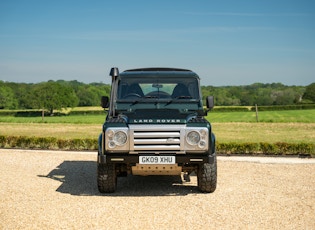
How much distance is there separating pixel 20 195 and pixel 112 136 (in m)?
2.40

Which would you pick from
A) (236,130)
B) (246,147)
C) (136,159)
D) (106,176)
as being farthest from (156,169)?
(236,130)

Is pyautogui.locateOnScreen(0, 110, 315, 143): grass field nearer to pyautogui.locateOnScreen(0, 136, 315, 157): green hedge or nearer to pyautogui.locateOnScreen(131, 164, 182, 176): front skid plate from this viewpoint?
pyautogui.locateOnScreen(0, 136, 315, 157): green hedge

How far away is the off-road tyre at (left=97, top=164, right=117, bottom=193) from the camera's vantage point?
862cm

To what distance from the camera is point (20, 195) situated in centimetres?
896

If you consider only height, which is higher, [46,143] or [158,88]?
[158,88]

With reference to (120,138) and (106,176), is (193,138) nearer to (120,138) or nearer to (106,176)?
(120,138)

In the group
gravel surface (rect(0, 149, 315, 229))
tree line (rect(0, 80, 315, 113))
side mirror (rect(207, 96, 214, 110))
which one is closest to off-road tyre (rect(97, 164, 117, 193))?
gravel surface (rect(0, 149, 315, 229))

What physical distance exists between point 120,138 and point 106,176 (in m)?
0.94

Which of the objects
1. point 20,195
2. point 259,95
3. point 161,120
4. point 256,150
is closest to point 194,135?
point 161,120

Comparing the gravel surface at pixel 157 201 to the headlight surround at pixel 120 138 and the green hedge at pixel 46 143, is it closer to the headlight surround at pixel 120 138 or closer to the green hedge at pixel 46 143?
the headlight surround at pixel 120 138

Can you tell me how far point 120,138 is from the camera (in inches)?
322

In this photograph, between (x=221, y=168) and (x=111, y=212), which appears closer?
(x=111, y=212)

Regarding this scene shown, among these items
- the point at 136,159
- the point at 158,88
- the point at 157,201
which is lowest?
the point at 157,201

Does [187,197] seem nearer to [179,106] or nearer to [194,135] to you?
[194,135]
